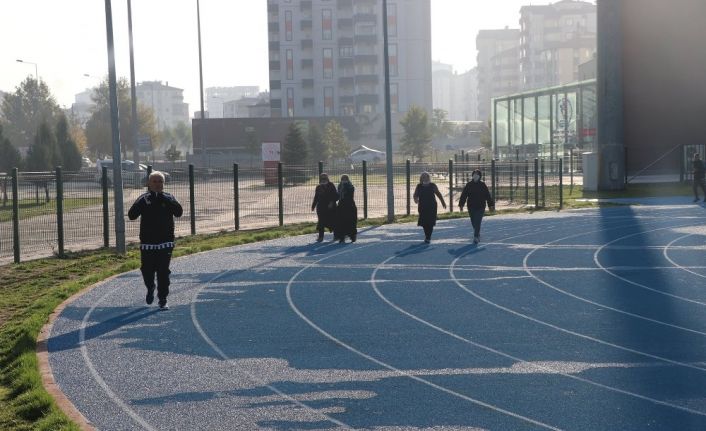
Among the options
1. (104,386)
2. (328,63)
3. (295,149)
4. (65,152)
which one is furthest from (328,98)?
(104,386)

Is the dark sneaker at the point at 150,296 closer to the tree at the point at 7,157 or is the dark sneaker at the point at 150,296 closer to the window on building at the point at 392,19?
the tree at the point at 7,157

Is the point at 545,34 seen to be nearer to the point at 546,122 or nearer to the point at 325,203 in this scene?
the point at 546,122

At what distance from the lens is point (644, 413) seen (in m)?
8.40

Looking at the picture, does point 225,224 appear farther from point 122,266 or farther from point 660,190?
point 660,190

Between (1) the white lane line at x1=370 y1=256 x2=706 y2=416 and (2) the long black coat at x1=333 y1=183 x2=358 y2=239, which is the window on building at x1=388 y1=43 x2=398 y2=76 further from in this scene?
(1) the white lane line at x1=370 y1=256 x2=706 y2=416

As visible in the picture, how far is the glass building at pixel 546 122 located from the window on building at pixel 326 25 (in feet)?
181

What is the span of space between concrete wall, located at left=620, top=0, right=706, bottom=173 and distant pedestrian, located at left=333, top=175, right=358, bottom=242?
28170 mm

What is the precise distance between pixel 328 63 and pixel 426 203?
106 m

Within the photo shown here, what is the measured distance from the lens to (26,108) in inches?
4343

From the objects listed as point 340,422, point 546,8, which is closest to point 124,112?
point 340,422

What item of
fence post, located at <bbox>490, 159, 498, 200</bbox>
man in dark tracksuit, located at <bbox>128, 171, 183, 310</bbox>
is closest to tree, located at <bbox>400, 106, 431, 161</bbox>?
fence post, located at <bbox>490, 159, 498, 200</bbox>

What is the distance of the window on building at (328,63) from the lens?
126750 millimetres

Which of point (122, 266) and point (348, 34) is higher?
point (348, 34)

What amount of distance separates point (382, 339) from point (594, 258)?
A: 30.4 feet
